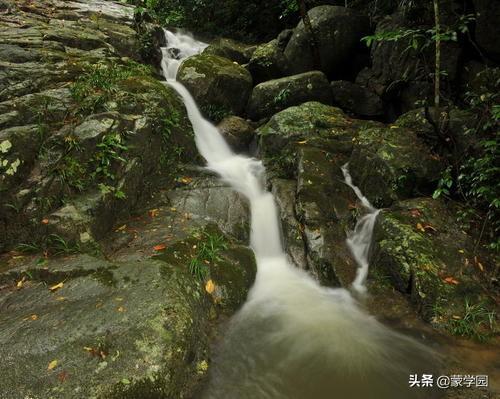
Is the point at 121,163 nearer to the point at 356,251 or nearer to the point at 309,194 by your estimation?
the point at 309,194

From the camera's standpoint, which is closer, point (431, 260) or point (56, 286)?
point (56, 286)

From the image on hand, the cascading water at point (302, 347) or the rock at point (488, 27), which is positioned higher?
the rock at point (488, 27)

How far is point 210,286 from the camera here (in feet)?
16.0

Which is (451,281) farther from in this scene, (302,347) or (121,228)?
(121,228)

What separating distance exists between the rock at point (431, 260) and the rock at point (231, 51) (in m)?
8.63

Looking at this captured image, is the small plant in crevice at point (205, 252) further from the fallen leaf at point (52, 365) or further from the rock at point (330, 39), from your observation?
the rock at point (330, 39)

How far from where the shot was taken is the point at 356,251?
6.16 metres

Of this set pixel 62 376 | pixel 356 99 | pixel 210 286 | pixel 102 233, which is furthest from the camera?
pixel 356 99

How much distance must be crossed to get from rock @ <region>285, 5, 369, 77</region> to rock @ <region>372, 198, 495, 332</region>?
21.4ft

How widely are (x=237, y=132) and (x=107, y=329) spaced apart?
6.83m

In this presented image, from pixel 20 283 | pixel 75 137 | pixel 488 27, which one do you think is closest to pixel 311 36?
pixel 488 27

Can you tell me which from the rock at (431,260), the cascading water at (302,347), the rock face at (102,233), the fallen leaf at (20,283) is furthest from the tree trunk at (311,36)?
the fallen leaf at (20,283)

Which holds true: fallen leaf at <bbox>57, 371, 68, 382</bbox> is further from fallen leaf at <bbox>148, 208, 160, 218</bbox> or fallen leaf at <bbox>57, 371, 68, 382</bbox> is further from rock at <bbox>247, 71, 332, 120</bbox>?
rock at <bbox>247, 71, 332, 120</bbox>

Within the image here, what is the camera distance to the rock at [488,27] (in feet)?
21.6
